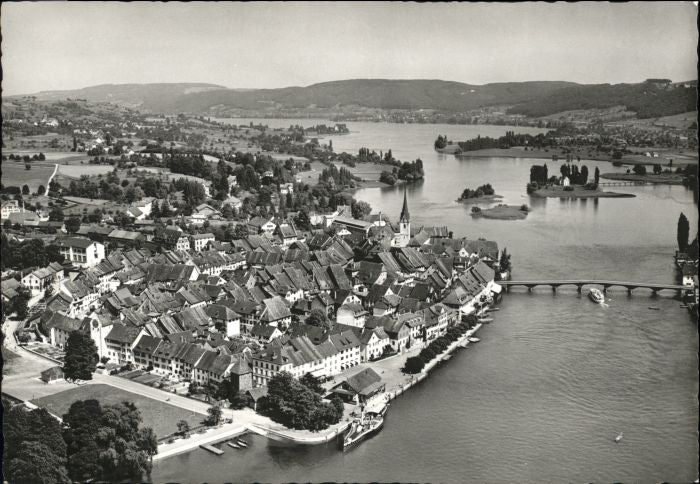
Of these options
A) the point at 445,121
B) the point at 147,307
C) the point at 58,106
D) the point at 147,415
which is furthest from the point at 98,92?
the point at 147,415

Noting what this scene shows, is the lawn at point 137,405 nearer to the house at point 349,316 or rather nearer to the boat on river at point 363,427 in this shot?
the boat on river at point 363,427

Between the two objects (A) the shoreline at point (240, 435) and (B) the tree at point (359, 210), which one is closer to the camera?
(A) the shoreline at point (240, 435)

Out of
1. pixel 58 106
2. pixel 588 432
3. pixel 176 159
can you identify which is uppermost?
pixel 58 106

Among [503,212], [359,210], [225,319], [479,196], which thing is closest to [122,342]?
[225,319]

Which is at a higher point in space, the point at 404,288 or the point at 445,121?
the point at 445,121

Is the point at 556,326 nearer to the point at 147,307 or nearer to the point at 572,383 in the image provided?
Result: the point at 572,383

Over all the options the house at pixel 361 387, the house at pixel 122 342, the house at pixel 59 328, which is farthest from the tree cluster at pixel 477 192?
the house at pixel 59 328

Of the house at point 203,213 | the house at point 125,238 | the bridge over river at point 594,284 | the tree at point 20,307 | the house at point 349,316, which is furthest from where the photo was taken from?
the house at point 203,213
